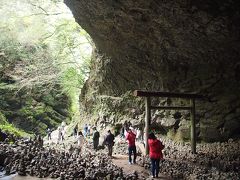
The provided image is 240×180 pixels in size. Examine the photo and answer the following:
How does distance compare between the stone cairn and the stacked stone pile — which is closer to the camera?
the stone cairn

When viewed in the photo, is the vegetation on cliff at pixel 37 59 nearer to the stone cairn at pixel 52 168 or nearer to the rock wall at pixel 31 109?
the rock wall at pixel 31 109

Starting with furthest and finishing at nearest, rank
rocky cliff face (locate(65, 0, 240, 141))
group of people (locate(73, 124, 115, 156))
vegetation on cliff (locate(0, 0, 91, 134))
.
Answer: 1. vegetation on cliff (locate(0, 0, 91, 134))
2. rocky cliff face (locate(65, 0, 240, 141))
3. group of people (locate(73, 124, 115, 156))

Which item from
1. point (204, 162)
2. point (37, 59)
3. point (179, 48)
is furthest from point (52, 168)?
point (37, 59)

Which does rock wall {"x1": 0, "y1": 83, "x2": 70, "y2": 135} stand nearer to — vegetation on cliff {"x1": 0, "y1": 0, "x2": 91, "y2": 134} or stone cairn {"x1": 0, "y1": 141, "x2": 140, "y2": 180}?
vegetation on cliff {"x1": 0, "y1": 0, "x2": 91, "y2": 134}

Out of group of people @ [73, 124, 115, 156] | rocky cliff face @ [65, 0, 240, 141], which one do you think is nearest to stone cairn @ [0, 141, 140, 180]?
group of people @ [73, 124, 115, 156]

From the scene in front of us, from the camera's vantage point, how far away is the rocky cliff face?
14.8 m

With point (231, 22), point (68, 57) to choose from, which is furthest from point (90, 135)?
point (231, 22)

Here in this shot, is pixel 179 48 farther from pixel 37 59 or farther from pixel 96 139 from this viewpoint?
pixel 37 59

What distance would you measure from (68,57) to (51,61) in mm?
1954

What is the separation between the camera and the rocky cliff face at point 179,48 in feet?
48.6

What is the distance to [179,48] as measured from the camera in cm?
1783

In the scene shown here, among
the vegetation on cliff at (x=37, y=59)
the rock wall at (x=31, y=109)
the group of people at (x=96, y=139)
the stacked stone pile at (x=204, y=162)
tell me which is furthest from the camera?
the rock wall at (x=31, y=109)

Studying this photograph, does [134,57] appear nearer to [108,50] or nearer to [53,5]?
[108,50]

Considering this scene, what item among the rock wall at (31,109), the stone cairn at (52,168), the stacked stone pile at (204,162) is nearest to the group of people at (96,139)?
the stacked stone pile at (204,162)
